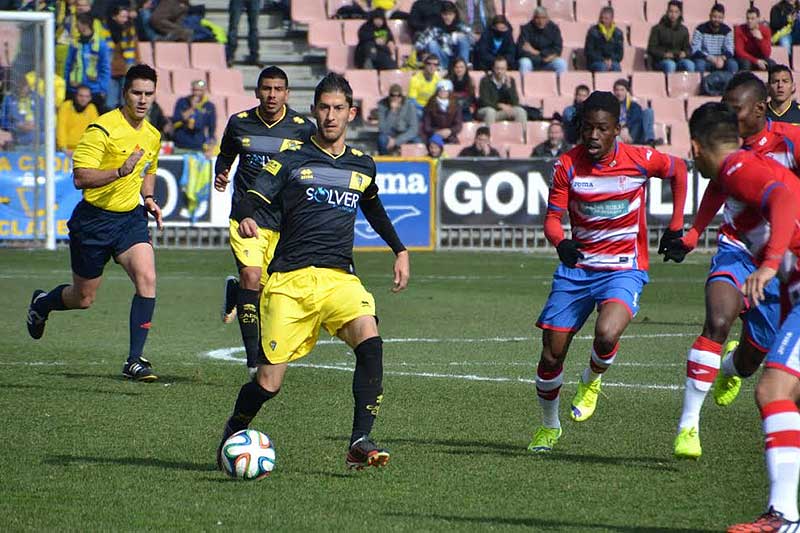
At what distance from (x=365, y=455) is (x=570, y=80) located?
19.0 meters

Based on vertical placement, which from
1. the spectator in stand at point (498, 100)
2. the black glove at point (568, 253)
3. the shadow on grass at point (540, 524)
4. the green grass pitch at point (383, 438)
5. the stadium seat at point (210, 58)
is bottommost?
the green grass pitch at point (383, 438)

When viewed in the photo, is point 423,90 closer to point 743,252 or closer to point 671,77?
point 671,77

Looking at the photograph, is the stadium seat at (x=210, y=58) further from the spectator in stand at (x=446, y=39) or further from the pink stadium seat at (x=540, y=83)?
the pink stadium seat at (x=540, y=83)

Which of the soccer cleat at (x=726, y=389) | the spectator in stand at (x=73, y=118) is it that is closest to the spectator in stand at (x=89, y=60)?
the spectator in stand at (x=73, y=118)

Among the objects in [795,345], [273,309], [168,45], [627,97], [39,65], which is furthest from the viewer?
[168,45]

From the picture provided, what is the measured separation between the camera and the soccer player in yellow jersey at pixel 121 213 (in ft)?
32.9

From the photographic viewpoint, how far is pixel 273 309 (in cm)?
674

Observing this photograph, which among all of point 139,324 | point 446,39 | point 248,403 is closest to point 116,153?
point 139,324

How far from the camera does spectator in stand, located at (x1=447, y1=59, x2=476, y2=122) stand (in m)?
23.3

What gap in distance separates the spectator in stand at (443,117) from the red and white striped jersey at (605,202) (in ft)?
49.8

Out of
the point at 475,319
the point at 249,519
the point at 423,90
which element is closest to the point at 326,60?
the point at 423,90

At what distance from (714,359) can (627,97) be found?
634 inches

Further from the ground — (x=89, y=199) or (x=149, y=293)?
(x=89, y=199)

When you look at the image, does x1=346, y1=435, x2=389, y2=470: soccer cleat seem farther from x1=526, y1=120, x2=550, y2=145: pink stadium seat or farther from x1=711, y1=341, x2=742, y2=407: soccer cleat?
x1=526, y1=120, x2=550, y2=145: pink stadium seat
